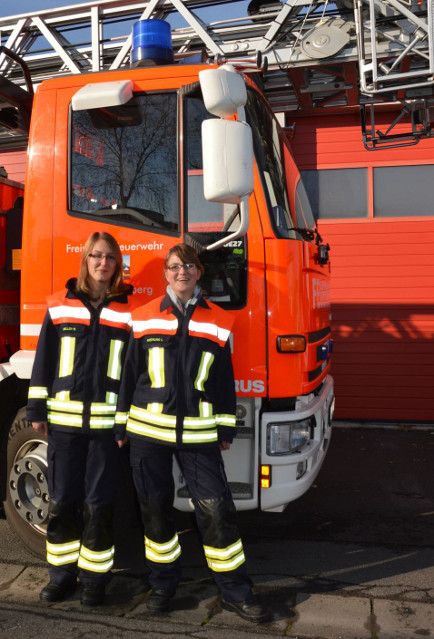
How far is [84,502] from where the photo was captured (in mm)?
3264

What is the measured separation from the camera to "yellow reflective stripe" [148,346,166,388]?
3.10m

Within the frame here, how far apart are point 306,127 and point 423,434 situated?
415 centimetres

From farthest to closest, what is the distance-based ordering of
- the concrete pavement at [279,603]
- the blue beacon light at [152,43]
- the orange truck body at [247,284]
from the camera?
the blue beacon light at [152,43] → the orange truck body at [247,284] → the concrete pavement at [279,603]

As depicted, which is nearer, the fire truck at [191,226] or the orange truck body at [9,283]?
the fire truck at [191,226]

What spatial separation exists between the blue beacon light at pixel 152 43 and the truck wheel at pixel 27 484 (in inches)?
91.4

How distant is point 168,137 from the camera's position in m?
3.37

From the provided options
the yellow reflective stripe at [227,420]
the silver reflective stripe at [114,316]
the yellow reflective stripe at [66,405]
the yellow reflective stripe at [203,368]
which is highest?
the silver reflective stripe at [114,316]

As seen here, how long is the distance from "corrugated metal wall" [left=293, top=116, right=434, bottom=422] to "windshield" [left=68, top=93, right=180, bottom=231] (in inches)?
187

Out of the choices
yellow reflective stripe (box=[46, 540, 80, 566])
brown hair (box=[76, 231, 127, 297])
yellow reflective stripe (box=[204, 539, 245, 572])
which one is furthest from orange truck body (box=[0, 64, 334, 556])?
yellow reflective stripe (box=[46, 540, 80, 566])

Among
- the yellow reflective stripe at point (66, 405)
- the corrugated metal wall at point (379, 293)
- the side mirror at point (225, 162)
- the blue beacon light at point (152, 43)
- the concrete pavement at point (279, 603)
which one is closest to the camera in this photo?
the side mirror at point (225, 162)

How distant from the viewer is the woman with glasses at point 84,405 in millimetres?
3195

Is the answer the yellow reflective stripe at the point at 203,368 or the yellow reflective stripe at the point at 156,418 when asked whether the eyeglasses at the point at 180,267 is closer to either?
the yellow reflective stripe at the point at 203,368

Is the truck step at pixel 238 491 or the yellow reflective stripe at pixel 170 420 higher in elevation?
the yellow reflective stripe at pixel 170 420

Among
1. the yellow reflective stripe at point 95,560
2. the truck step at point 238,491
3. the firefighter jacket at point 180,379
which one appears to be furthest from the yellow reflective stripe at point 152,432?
the yellow reflective stripe at point 95,560
